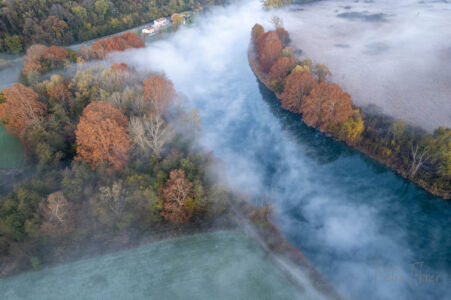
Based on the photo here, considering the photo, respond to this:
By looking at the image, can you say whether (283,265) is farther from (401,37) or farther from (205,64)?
(401,37)

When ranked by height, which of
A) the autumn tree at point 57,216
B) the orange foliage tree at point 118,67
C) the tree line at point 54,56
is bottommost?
the autumn tree at point 57,216

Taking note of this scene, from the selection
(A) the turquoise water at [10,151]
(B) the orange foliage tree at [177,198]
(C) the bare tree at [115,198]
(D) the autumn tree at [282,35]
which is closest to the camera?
(C) the bare tree at [115,198]

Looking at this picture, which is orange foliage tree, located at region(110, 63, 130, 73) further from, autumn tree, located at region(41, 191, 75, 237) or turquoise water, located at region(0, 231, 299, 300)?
turquoise water, located at region(0, 231, 299, 300)

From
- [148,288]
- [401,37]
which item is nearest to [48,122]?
[148,288]

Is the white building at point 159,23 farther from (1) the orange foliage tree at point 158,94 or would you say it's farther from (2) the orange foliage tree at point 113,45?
(1) the orange foliage tree at point 158,94

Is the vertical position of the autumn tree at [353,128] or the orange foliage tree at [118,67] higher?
the orange foliage tree at [118,67]

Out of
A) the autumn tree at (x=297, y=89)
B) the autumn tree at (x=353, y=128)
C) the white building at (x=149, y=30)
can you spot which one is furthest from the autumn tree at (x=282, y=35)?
the autumn tree at (x=353, y=128)

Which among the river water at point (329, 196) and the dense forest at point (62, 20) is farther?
the dense forest at point (62, 20)
